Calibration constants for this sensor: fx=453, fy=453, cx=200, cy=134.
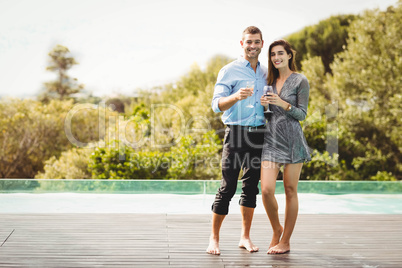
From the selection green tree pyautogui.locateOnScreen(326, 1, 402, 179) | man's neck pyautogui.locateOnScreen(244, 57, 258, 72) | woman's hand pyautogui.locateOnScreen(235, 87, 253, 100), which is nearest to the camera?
woman's hand pyautogui.locateOnScreen(235, 87, 253, 100)

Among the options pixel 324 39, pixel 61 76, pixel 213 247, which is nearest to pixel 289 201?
pixel 213 247

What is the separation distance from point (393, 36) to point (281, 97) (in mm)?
9006

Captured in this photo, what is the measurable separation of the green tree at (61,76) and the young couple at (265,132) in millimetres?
23990

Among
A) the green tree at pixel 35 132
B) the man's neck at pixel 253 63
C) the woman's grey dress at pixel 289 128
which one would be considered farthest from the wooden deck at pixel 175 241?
the green tree at pixel 35 132

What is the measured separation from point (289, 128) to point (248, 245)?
83 cm

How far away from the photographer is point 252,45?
299cm

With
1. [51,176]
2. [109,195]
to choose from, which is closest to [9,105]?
[51,176]

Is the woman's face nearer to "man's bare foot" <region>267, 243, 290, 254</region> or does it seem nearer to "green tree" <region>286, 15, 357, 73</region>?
"man's bare foot" <region>267, 243, 290, 254</region>

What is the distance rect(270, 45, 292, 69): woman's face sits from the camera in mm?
3000

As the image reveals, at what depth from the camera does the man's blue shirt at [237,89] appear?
3002mm

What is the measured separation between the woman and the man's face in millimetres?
99

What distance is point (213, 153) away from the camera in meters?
8.77

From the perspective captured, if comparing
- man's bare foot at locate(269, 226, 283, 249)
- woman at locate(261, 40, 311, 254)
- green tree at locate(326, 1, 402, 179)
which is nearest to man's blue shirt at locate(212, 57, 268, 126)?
woman at locate(261, 40, 311, 254)

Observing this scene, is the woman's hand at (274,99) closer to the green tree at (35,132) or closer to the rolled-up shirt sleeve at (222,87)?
the rolled-up shirt sleeve at (222,87)
